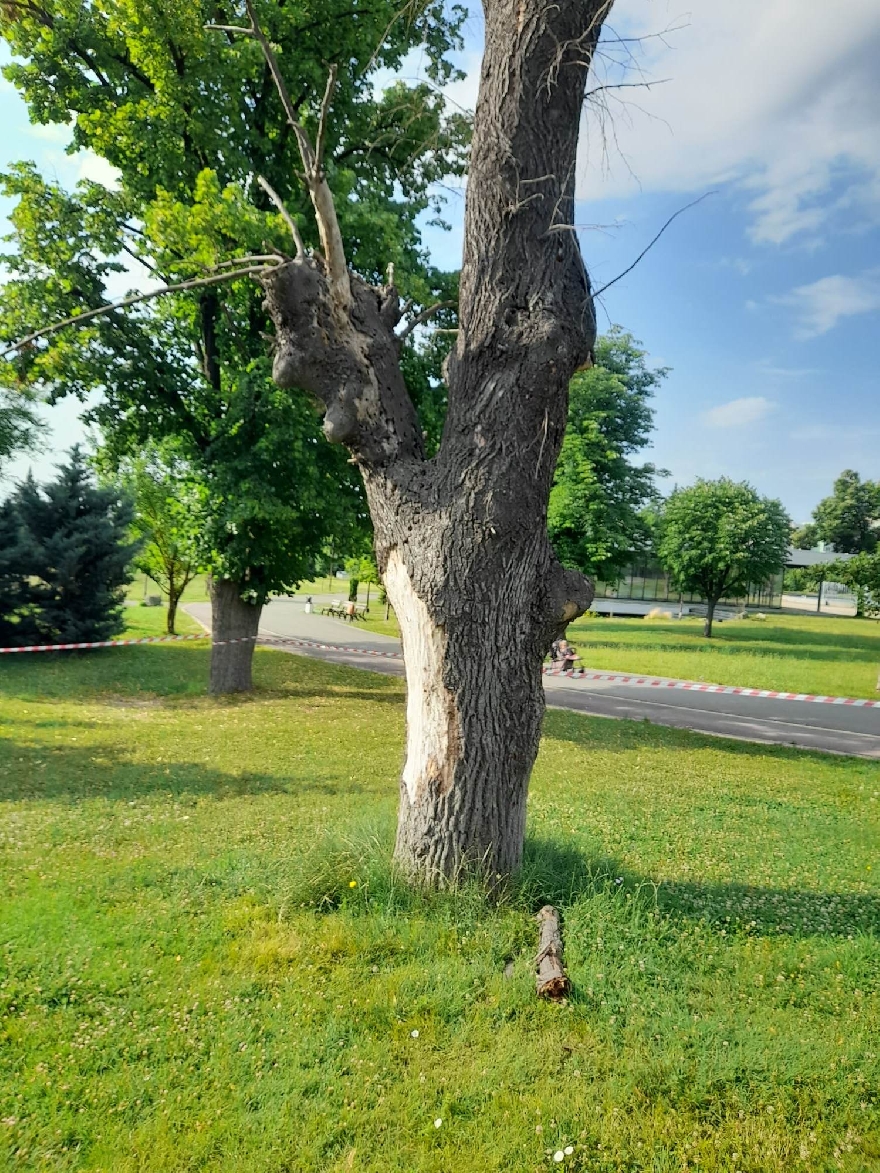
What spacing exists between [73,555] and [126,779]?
11229 millimetres

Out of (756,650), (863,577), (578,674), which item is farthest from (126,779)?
(756,650)

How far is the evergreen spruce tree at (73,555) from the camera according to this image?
1716 cm

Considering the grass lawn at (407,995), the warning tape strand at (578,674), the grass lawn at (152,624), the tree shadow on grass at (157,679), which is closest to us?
the grass lawn at (407,995)

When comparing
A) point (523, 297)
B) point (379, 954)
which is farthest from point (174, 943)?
point (523, 297)

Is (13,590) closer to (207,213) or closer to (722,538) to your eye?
(207,213)

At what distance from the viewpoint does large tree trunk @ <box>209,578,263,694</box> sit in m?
13.1

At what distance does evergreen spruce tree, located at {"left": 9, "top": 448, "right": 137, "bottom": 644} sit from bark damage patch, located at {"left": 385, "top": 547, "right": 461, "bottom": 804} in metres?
14.9

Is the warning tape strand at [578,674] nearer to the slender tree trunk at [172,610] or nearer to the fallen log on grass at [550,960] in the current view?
the slender tree trunk at [172,610]

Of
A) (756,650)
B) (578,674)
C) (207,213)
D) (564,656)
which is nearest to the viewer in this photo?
(207,213)

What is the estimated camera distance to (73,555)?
17188 millimetres

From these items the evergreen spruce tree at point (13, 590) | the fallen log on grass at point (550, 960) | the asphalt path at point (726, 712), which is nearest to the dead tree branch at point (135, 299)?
the fallen log on grass at point (550, 960)

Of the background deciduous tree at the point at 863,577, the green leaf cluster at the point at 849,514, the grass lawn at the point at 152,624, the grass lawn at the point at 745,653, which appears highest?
the green leaf cluster at the point at 849,514

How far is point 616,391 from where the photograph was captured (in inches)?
1110

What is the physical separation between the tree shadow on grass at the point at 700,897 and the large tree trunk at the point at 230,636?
8.95 meters
